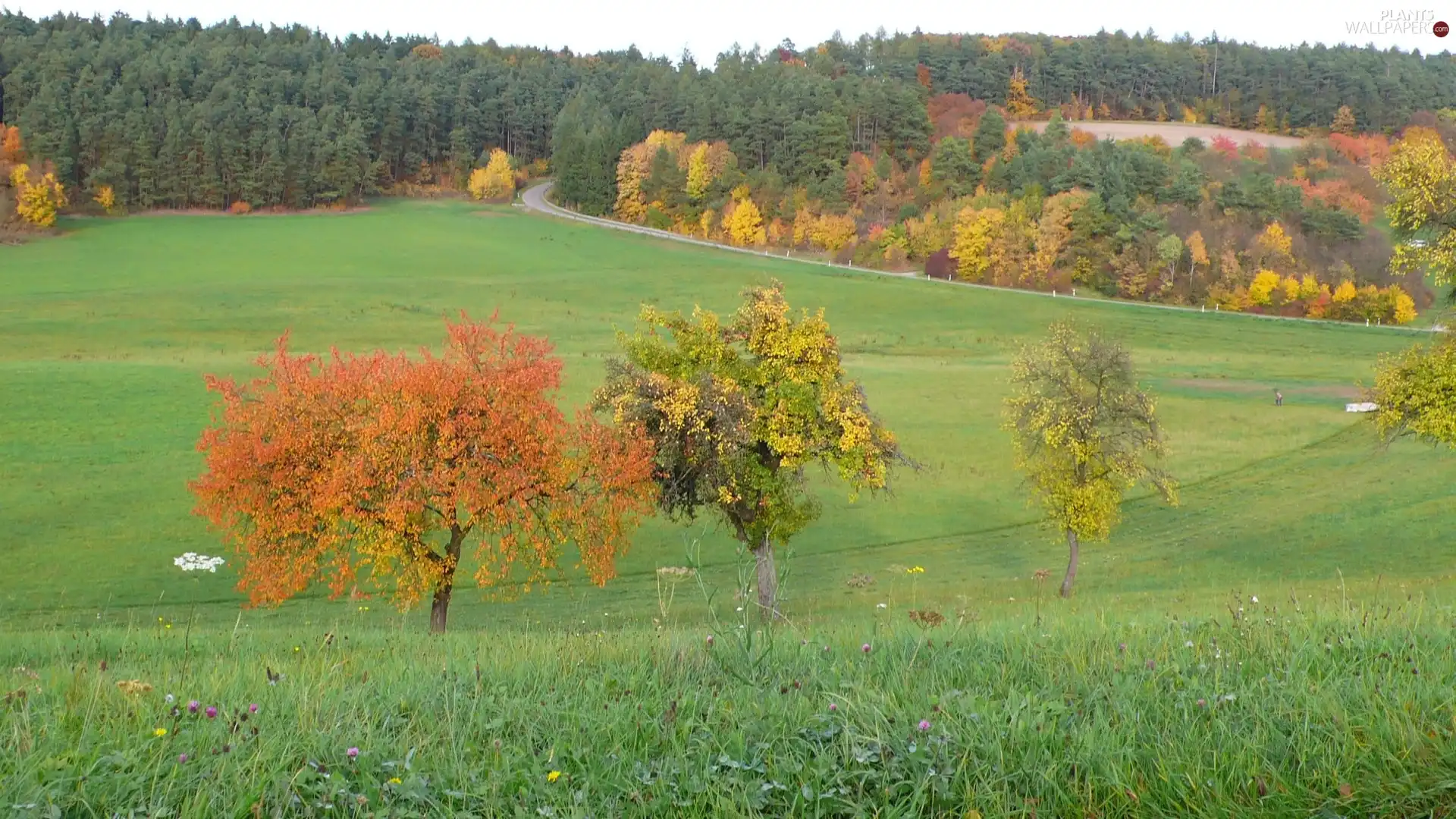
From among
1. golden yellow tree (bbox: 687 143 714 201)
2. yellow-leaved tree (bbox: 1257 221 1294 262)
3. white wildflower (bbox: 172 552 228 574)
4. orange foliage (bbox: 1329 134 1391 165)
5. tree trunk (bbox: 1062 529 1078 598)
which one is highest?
orange foliage (bbox: 1329 134 1391 165)

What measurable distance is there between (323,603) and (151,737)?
83.8ft

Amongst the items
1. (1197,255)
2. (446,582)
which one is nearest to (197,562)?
(446,582)

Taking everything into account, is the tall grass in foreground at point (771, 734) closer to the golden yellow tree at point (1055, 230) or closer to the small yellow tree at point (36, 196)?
the golden yellow tree at point (1055, 230)

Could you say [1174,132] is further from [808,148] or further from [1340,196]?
[808,148]

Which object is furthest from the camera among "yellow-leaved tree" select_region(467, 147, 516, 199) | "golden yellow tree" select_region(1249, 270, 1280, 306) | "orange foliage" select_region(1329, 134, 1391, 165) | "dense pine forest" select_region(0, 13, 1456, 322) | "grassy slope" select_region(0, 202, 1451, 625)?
"orange foliage" select_region(1329, 134, 1391, 165)

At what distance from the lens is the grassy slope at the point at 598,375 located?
2953 centimetres

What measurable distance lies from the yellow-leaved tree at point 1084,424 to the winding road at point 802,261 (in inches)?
2519

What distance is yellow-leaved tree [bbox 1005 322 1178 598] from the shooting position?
93.3 feet

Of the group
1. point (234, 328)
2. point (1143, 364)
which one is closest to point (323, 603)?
point (234, 328)

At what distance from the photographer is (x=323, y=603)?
27.7 m

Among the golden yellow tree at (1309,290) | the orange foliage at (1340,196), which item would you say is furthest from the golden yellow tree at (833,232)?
the orange foliage at (1340,196)

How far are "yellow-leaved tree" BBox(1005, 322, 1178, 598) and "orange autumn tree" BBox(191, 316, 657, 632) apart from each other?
12.3 metres

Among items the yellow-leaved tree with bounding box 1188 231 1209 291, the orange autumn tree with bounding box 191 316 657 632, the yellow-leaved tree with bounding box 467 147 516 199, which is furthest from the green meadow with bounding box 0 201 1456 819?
the yellow-leaved tree with bounding box 467 147 516 199

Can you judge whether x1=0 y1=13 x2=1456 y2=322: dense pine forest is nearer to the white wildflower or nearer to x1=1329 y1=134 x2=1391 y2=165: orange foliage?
x1=1329 y1=134 x2=1391 y2=165: orange foliage
